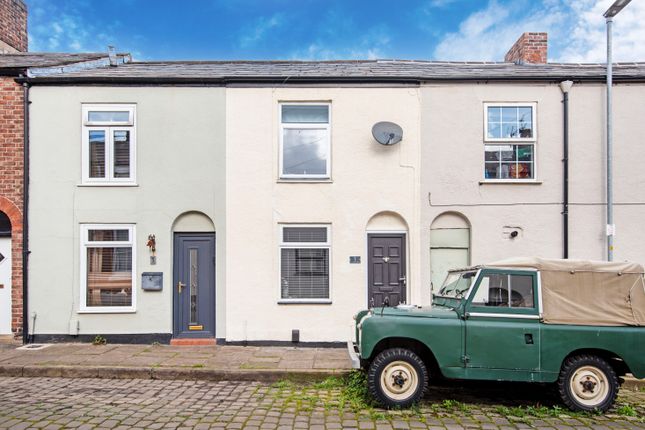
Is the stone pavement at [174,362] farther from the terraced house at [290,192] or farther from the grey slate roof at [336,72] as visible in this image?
the grey slate roof at [336,72]

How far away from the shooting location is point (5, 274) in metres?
11.0

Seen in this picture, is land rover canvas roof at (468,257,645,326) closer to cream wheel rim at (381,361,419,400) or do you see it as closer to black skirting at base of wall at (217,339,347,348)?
cream wheel rim at (381,361,419,400)

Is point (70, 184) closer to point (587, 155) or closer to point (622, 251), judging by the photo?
point (587, 155)

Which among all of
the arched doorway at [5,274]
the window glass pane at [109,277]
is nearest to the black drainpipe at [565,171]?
the window glass pane at [109,277]

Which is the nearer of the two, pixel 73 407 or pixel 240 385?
pixel 73 407

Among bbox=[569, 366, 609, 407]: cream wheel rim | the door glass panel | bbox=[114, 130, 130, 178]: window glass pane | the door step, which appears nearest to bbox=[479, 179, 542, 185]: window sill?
bbox=[569, 366, 609, 407]: cream wheel rim

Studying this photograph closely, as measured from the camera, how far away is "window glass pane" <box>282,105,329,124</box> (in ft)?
36.2

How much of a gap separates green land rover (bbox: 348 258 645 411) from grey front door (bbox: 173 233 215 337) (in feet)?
15.8

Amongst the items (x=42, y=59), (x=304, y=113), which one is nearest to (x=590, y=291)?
(x=304, y=113)

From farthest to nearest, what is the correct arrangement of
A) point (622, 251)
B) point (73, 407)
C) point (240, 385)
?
point (622, 251) → point (240, 385) → point (73, 407)

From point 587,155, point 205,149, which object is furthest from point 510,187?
point 205,149

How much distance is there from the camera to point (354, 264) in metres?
10.7

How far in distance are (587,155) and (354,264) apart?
214 inches

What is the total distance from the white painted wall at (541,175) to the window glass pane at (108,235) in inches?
250
